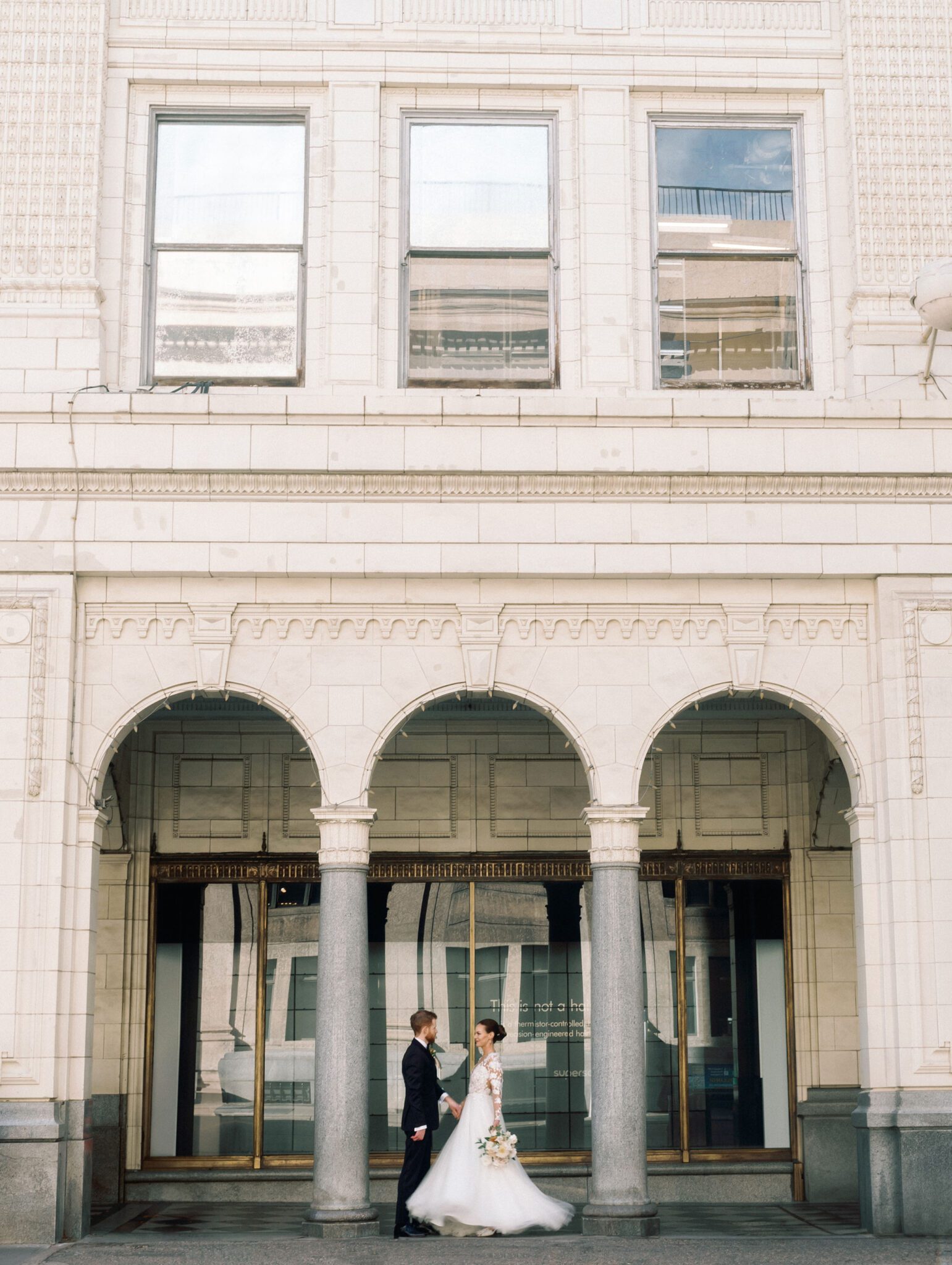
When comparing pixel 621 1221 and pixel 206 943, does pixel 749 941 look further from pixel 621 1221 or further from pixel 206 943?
pixel 206 943

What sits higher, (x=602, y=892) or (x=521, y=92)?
(x=521, y=92)

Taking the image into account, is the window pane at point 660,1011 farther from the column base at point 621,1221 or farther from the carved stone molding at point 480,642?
the carved stone molding at point 480,642

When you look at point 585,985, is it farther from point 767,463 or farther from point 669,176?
point 669,176

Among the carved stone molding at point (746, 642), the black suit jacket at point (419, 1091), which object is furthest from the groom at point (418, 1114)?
the carved stone molding at point (746, 642)

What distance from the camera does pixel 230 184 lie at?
14.8 metres

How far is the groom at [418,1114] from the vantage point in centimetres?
1324

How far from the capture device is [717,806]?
17.0 m

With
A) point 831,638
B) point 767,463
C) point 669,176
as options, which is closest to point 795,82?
point 669,176

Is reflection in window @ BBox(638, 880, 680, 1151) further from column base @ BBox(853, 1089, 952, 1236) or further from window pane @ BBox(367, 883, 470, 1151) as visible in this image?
column base @ BBox(853, 1089, 952, 1236)

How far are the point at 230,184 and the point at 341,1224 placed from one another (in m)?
8.89

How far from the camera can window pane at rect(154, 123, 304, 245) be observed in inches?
581

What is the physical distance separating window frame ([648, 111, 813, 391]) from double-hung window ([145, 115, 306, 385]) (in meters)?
3.12

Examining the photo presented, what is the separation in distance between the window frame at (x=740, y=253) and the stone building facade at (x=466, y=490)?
4 centimetres

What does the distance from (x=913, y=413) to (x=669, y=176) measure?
3.14 meters
